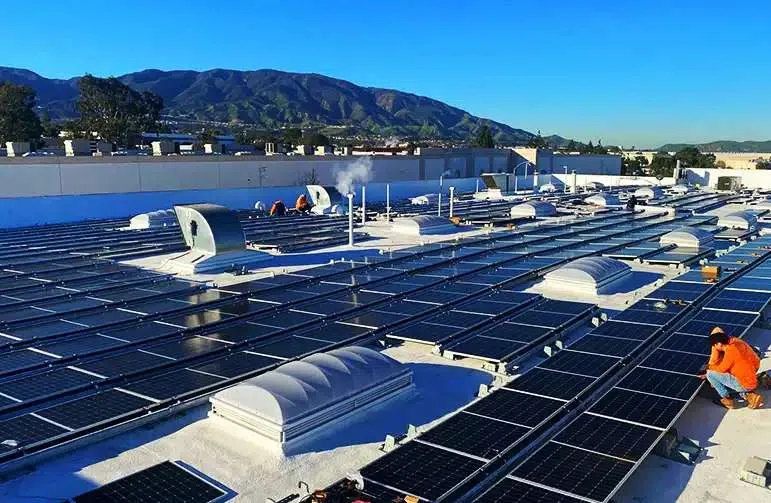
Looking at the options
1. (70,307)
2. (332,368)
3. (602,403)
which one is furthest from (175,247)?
(602,403)

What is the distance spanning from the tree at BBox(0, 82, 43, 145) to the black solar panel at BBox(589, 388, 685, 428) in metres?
95.5

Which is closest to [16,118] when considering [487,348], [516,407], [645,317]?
[487,348]

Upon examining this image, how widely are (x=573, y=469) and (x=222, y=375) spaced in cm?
747

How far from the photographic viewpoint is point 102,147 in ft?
177

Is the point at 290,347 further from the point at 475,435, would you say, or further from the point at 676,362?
the point at 676,362

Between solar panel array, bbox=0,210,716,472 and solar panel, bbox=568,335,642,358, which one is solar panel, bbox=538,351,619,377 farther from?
solar panel array, bbox=0,210,716,472

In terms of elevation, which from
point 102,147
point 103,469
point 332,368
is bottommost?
point 103,469

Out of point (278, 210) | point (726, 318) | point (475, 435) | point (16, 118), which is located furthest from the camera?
point (16, 118)

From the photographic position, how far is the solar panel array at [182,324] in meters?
11.8

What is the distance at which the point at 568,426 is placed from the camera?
10531 millimetres

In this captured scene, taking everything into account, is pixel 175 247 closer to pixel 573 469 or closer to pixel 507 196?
pixel 573 469

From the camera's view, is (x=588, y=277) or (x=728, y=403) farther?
(x=588, y=277)

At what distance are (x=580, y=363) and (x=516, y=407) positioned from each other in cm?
304

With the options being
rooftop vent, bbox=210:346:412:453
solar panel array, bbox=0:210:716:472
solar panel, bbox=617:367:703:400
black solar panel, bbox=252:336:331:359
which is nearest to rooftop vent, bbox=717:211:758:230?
solar panel array, bbox=0:210:716:472
